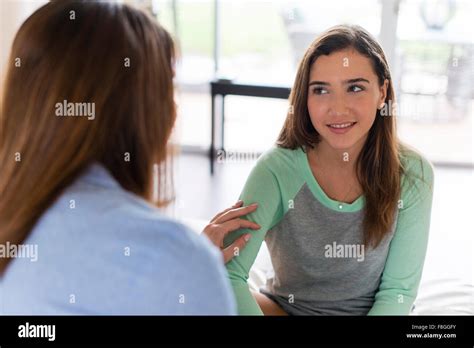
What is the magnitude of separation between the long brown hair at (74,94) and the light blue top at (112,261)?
3 cm

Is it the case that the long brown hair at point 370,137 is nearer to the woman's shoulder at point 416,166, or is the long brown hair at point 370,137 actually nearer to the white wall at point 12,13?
the woman's shoulder at point 416,166

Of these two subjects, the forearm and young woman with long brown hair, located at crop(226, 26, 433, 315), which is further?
the forearm

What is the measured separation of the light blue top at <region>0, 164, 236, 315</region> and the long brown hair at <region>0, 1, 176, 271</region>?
3 cm

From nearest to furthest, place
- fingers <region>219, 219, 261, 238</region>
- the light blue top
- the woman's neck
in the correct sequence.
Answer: the light blue top < fingers <region>219, 219, 261, 238</region> < the woman's neck

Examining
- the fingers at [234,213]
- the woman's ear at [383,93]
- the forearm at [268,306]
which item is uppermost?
the woman's ear at [383,93]

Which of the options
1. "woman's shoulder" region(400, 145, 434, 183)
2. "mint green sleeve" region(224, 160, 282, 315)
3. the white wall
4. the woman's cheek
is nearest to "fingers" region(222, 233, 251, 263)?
"mint green sleeve" region(224, 160, 282, 315)

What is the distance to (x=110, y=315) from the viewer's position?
94 cm

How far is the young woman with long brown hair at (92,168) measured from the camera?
84cm

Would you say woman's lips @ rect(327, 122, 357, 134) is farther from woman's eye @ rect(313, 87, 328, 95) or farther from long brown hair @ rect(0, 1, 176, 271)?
long brown hair @ rect(0, 1, 176, 271)

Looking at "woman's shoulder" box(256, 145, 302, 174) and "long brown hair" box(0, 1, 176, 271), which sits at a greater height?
"long brown hair" box(0, 1, 176, 271)

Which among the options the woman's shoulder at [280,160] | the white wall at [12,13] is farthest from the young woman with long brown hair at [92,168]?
the white wall at [12,13]

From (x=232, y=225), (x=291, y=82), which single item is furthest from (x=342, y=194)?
(x=291, y=82)

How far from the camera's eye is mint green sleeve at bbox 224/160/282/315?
4.04ft
